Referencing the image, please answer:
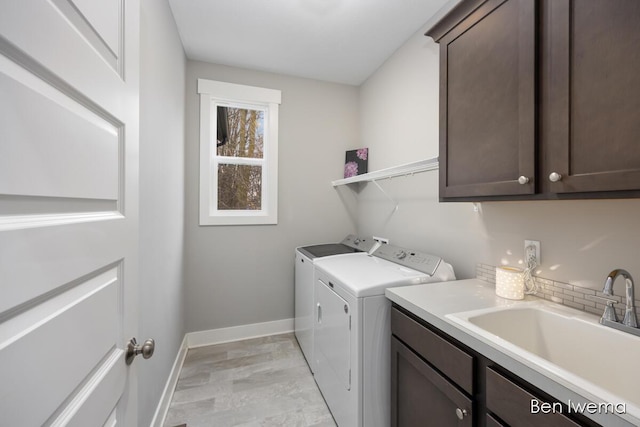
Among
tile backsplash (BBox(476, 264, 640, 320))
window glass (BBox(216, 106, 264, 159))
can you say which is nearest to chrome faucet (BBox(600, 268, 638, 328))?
tile backsplash (BBox(476, 264, 640, 320))

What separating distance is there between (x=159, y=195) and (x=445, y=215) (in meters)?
1.80

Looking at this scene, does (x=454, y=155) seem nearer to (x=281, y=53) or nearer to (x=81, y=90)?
(x=81, y=90)

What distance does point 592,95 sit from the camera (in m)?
0.79

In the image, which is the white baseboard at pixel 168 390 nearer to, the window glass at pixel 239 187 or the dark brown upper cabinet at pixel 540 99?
the window glass at pixel 239 187

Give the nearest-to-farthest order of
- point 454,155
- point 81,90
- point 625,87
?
point 81,90 < point 625,87 < point 454,155

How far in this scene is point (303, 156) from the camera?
Result: 2793 mm

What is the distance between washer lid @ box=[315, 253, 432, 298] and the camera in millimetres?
1382

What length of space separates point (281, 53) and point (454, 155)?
1827 millimetres

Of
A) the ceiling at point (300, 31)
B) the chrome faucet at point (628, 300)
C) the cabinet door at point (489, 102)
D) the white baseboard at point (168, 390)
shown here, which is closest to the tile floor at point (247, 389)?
the white baseboard at point (168, 390)

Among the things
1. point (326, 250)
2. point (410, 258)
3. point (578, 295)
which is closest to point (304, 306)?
point (326, 250)

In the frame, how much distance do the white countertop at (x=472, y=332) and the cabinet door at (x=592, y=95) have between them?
55 cm

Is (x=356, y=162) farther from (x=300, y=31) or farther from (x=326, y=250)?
(x=300, y=31)

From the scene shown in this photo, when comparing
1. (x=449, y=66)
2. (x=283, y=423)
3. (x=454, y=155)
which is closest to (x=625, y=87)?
(x=454, y=155)

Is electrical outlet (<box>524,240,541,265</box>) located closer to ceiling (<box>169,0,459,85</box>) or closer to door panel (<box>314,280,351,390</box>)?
door panel (<box>314,280,351,390</box>)
